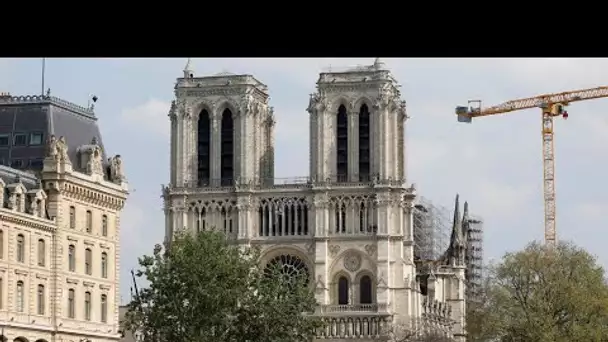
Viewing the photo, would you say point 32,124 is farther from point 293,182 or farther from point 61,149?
point 293,182

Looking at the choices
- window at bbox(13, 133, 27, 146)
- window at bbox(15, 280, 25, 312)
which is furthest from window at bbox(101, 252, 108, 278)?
window at bbox(15, 280, 25, 312)

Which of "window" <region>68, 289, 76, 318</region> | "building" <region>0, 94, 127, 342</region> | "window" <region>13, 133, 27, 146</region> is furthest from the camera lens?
"window" <region>13, 133, 27, 146</region>

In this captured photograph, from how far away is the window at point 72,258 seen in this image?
274 ft

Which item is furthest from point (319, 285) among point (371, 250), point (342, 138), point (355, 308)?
point (342, 138)

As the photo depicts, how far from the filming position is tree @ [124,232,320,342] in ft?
260

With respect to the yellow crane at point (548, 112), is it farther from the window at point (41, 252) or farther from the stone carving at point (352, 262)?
the window at point (41, 252)

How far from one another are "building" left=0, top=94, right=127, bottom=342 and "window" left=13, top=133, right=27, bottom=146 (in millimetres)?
50

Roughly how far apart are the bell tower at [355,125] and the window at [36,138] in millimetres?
57649

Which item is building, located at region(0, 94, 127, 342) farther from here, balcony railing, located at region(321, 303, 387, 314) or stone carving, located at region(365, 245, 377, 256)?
stone carving, located at region(365, 245, 377, 256)
